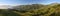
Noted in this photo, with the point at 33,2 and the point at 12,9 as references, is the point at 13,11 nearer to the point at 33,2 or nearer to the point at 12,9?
the point at 12,9

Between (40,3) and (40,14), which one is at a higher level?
(40,3)

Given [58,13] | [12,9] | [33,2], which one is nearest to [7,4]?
[12,9]

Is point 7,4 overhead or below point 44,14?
overhead

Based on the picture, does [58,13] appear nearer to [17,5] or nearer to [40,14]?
[40,14]

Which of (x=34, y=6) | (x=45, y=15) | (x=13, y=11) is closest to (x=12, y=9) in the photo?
(x=13, y=11)

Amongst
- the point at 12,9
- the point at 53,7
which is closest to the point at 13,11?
the point at 12,9
